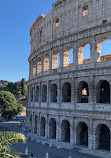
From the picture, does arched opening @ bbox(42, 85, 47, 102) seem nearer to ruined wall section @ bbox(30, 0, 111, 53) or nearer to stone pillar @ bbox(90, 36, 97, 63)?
ruined wall section @ bbox(30, 0, 111, 53)

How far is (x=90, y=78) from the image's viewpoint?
23.2 meters

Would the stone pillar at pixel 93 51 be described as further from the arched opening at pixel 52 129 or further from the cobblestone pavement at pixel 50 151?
the arched opening at pixel 52 129

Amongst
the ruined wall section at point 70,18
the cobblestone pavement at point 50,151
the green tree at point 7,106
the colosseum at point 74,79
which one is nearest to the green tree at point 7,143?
the cobblestone pavement at point 50,151

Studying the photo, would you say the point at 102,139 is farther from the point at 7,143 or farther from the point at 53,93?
the point at 7,143

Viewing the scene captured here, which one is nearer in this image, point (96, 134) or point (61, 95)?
point (96, 134)

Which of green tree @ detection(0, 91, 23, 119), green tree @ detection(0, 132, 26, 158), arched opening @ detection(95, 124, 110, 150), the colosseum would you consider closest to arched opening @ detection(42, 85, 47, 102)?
the colosseum

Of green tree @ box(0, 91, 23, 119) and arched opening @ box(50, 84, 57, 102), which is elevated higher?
arched opening @ box(50, 84, 57, 102)

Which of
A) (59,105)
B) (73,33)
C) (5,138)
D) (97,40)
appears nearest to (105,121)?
(59,105)

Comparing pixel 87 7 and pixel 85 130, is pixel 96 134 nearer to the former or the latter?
pixel 85 130

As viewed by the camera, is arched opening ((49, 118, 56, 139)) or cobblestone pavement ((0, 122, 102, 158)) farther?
arched opening ((49, 118, 56, 139))

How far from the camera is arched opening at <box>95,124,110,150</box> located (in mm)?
22609

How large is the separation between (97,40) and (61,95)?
8.70 m

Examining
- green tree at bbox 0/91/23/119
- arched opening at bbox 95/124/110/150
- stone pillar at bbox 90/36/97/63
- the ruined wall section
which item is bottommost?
arched opening at bbox 95/124/110/150

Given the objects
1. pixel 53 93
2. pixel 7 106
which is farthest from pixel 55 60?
pixel 7 106
